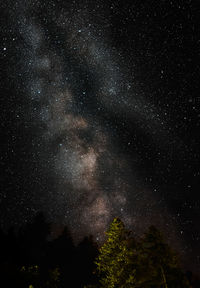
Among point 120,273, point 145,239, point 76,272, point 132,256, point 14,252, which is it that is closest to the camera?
point 120,273

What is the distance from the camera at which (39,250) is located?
36625 millimetres

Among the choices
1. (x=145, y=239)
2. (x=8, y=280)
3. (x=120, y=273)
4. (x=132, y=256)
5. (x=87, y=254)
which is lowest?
(x=8, y=280)

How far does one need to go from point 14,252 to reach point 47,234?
11.7 metres

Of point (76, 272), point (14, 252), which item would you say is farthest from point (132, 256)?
point (76, 272)

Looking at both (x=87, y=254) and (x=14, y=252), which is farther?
(x=87, y=254)

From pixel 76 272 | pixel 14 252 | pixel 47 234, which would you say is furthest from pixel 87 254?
pixel 14 252

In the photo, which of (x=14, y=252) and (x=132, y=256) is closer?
(x=132, y=256)

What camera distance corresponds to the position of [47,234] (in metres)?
38.7

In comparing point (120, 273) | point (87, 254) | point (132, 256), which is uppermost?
point (87, 254)

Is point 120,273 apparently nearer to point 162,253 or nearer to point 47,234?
point 162,253

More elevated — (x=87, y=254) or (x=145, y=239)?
(x=87, y=254)

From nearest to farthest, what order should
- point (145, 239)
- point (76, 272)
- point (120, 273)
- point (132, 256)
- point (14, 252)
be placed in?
1. point (120, 273)
2. point (132, 256)
3. point (145, 239)
4. point (14, 252)
5. point (76, 272)

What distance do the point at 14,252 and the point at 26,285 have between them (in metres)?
7.94

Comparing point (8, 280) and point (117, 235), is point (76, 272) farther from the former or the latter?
point (117, 235)
